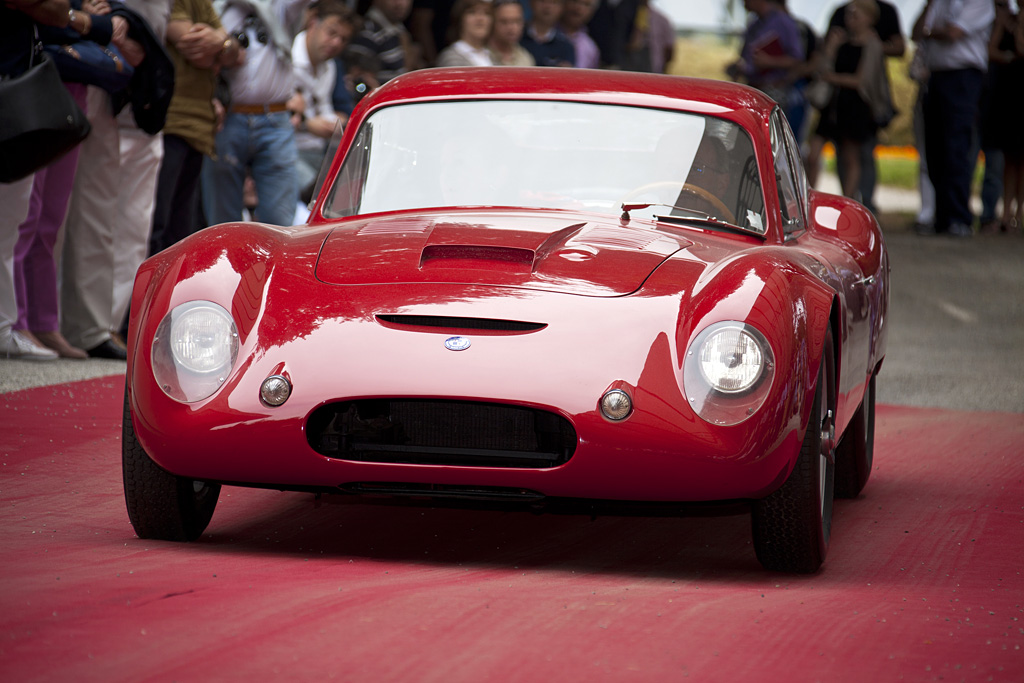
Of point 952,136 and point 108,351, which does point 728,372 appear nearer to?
point 108,351

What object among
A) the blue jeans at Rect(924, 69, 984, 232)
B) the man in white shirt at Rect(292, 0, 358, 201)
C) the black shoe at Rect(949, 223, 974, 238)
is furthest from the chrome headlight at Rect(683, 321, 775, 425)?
the black shoe at Rect(949, 223, 974, 238)

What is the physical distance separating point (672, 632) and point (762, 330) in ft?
2.89

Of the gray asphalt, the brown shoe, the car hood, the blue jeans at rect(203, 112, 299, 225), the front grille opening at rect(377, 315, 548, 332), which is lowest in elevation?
the gray asphalt

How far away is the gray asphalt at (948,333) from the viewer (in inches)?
322

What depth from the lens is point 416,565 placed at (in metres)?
3.86

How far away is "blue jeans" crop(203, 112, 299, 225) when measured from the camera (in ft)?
30.2

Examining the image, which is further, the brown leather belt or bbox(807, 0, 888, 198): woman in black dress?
bbox(807, 0, 888, 198): woman in black dress

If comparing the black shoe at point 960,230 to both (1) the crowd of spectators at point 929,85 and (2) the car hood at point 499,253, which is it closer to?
(1) the crowd of spectators at point 929,85

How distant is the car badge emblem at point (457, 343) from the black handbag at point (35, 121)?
3.48 metres

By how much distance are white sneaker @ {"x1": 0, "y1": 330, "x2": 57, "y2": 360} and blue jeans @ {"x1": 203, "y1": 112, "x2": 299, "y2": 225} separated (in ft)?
6.83

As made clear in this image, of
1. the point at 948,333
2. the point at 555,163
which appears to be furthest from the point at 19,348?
the point at 948,333

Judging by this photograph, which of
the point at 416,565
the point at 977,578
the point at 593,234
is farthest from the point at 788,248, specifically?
the point at 416,565

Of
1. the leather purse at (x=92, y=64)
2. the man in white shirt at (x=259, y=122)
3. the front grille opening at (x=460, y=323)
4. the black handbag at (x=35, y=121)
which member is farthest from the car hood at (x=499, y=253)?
the man in white shirt at (x=259, y=122)

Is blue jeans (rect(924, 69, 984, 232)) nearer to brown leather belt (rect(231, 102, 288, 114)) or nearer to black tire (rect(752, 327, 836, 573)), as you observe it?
brown leather belt (rect(231, 102, 288, 114))
